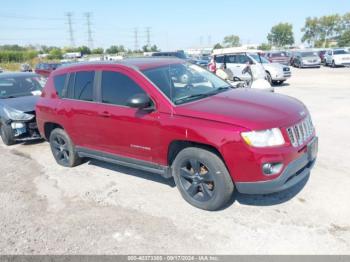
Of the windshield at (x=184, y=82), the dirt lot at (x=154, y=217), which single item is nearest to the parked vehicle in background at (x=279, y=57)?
the dirt lot at (x=154, y=217)

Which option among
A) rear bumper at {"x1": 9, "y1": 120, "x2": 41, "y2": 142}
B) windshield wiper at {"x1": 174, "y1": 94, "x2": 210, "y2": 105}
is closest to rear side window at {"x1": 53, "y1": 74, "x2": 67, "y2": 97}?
rear bumper at {"x1": 9, "y1": 120, "x2": 41, "y2": 142}

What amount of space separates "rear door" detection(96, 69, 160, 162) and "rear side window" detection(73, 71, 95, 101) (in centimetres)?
27

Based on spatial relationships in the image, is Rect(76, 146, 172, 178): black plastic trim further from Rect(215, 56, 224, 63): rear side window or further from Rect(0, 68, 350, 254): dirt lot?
Rect(215, 56, 224, 63): rear side window

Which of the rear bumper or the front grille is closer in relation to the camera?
the front grille

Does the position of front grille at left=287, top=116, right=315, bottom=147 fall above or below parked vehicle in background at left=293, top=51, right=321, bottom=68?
above

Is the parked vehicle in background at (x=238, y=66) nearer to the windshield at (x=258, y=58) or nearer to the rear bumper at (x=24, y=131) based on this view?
the windshield at (x=258, y=58)

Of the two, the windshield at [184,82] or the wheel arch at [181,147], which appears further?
the windshield at [184,82]

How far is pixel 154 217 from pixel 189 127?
3.91 ft

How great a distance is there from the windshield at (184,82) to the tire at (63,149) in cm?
215

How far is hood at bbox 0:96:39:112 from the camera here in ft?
24.2

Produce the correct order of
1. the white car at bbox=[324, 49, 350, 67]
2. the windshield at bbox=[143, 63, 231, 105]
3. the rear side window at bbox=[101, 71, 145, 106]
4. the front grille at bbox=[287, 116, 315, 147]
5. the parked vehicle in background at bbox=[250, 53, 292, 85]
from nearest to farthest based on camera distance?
the front grille at bbox=[287, 116, 315, 147] → the windshield at bbox=[143, 63, 231, 105] → the rear side window at bbox=[101, 71, 145, 106] → the parked vehicle in background at bbox=[250, 53, 292, 85] → the white car at bbox=[324, 49, 350, 67]

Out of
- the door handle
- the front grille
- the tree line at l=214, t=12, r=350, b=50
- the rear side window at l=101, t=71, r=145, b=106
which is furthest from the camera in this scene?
the tree line at l=214, t=12, r=350, b=50

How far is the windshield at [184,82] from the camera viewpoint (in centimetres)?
425

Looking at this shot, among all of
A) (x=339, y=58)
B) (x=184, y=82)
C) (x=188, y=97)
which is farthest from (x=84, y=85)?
(x=339, y=58)
